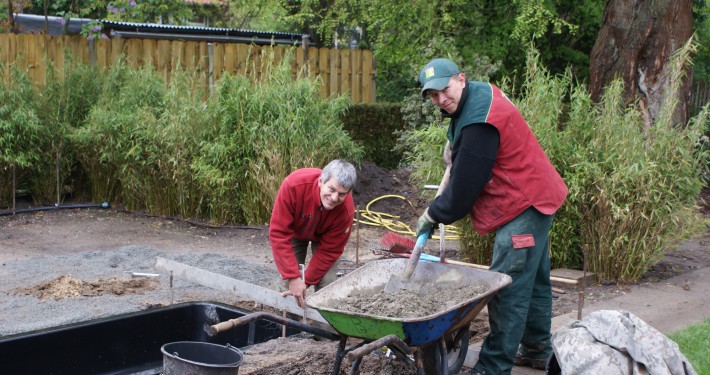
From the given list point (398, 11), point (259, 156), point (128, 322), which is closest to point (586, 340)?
point (128, 322)

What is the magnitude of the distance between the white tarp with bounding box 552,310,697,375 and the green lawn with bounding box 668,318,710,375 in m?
0.75

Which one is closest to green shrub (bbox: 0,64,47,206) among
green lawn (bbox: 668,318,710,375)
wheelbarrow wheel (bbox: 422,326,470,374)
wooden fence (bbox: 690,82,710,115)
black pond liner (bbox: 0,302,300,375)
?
black pond liner (bbox: 0,302,300,375)

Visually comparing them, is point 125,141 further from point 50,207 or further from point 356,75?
point 356,75

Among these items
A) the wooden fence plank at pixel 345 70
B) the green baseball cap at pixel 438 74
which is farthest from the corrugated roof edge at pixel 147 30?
the green baseball cap at pixel 438 74

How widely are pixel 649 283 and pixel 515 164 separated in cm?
351

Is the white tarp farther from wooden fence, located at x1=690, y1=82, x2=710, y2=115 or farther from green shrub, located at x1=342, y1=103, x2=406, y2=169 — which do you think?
wooden fence, located at x1=690, y1=82, x2=710, y2=115

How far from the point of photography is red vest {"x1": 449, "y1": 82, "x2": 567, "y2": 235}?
4.12 metres

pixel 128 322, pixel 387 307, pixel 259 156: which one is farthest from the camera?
pixel 259 156

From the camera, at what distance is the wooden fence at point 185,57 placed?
38.0 ft

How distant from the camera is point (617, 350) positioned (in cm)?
398

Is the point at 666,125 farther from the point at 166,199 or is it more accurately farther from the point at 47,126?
the point at 47,126

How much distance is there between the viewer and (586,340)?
4.04 meters

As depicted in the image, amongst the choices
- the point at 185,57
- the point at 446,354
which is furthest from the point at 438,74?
the point at 185,57

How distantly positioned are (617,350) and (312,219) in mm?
1848
